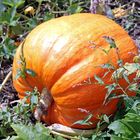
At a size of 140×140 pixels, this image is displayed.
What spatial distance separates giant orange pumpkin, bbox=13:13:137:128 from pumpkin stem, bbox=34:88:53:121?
0.11ft

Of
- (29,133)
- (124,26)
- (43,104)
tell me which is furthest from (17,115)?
(124,26)

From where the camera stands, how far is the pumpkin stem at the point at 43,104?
8.09ft

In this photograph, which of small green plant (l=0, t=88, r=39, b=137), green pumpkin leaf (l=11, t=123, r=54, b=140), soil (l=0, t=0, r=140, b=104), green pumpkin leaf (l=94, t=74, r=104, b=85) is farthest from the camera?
soil (l=0, t=0, r=140, b=104)

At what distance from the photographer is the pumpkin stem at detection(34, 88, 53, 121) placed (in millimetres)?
2467

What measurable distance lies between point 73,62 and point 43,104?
0.98ft

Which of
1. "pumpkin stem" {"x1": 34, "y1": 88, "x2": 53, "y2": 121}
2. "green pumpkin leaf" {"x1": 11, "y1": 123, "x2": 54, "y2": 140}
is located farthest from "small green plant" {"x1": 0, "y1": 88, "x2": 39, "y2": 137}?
"green pumpkin leaf" {"x1": 11, "y1": 123, "x2": 54, "y2": 140}

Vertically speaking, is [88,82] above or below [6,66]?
above

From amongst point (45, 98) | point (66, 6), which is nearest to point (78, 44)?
point (45, 98)

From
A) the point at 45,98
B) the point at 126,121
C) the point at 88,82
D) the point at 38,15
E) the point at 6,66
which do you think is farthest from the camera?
the point at 38,15

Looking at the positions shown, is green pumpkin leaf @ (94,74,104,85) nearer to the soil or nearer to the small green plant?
the small green plant

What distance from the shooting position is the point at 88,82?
2301 mm

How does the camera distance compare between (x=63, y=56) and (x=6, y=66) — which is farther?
(x=6, y=66)

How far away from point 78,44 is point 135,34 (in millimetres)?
935

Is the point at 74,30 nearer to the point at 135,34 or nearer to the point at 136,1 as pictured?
the point at 135,34
